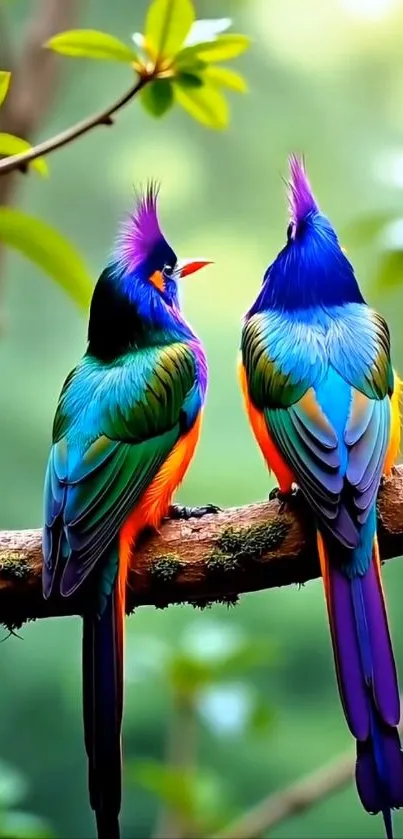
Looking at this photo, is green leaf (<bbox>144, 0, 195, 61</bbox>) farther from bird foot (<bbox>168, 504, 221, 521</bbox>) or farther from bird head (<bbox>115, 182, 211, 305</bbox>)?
bird foot (<bbox>168, 504, 221, 521</bbox>)

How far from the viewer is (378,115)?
96.5 inches

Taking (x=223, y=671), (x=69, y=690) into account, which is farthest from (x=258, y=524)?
(x=69, y=690)

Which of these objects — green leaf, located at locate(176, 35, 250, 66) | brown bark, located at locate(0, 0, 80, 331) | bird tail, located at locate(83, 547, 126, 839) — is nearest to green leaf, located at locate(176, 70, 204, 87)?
green leaf, located at locate(176, 35, 250, 66)

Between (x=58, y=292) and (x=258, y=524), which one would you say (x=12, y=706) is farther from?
(x=258, y=524)

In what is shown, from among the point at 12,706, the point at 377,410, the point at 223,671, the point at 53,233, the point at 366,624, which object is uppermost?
the point at 53,233

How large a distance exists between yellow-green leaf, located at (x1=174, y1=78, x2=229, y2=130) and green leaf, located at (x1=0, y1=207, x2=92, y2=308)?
25cm

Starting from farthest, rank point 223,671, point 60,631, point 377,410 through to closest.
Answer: point 60,631 < point 223,671 < point 377,410

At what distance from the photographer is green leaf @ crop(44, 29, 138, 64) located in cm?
112

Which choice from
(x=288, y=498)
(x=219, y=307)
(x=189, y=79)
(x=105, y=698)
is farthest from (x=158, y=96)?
(x=219, y=307)

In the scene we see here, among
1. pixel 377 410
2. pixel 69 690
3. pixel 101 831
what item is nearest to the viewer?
pixel 101 831

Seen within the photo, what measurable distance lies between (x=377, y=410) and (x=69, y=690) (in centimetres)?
127

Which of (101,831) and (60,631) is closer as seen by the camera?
(101,831)

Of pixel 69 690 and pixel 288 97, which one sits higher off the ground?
pixel 288 97

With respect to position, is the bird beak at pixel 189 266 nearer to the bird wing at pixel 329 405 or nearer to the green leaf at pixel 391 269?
the bird wing at pixel 329 405
